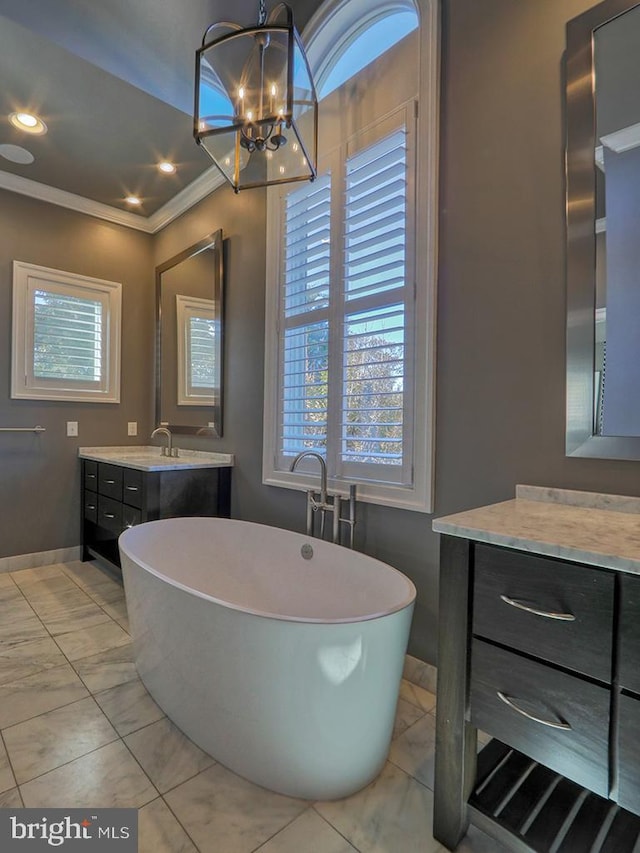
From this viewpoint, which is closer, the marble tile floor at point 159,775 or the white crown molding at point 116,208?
the marble tile floor at point 159,775

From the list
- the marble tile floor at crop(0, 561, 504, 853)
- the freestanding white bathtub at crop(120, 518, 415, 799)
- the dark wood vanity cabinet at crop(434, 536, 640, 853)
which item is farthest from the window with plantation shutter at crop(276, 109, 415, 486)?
the marble tile floor at crop(0, 561, 504, 853)

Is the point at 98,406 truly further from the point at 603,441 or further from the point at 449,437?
the point at 603,441

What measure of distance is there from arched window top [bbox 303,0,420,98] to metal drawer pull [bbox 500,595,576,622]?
2444 mm

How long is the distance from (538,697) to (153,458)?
2.82m

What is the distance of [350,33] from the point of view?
7.15ft

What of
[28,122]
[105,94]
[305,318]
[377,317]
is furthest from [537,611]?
[28,122]

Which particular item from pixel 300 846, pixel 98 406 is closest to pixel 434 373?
pixel 300 846

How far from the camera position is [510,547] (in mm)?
982

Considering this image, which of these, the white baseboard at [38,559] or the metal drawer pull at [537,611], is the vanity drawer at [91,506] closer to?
the white baseboard at [38,559]

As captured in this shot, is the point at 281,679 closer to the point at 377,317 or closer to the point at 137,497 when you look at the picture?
the point at 377,317

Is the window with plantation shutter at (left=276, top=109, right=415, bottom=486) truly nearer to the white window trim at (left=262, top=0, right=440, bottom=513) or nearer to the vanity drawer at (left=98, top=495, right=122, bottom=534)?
the white window trim at (left=262, top=0, right=440, bottom=513)

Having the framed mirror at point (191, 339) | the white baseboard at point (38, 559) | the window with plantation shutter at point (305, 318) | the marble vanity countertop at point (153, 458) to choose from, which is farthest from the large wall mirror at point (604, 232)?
the white baseboard at point (38, 559)

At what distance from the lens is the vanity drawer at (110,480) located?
2875 mm

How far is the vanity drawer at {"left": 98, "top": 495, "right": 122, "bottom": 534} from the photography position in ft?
9.39
